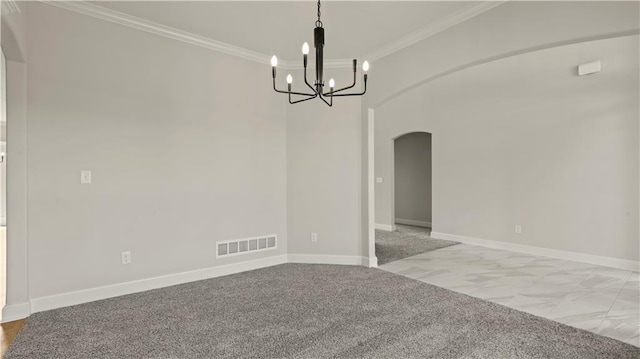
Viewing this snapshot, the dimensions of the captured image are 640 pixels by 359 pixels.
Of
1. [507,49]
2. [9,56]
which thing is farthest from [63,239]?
[507,49]

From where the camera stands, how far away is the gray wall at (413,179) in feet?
27.8

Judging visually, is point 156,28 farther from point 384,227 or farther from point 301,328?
point 384,227

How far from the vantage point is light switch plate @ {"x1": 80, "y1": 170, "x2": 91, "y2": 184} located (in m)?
3.34

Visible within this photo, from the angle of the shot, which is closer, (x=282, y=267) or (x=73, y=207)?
(x=73, y=207)

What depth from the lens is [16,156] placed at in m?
3.00

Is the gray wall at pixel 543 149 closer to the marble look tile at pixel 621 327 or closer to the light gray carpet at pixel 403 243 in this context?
the light gray carpet at pixel 403 243

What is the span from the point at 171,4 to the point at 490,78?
5.08m

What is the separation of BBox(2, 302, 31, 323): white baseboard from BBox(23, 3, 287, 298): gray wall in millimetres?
135

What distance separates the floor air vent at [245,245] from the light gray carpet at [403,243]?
1.58 meters

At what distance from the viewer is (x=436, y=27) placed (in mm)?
3693

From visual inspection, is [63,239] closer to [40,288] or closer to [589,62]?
[40,288]

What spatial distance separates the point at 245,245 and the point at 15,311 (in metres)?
2.27

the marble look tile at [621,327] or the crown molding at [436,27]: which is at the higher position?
the crown molding at [436,27]

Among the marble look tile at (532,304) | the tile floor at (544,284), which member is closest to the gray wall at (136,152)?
the tile floor at (544,284)
